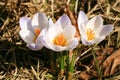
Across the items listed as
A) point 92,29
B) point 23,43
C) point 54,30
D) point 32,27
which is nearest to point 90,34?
point 92,29

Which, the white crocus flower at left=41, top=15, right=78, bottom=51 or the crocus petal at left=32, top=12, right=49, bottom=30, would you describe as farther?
the crocus petal at left=32, top=12, right=49, bottom=30

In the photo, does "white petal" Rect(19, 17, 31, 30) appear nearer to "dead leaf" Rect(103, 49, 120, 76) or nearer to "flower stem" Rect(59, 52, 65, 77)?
"flower stem" Rect(59, 52, 65, 77)

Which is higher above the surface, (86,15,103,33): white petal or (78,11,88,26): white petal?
(78,11,88,26): white petal

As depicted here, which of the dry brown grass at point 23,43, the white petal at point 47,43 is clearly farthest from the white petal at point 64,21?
the dry brown grass at point 23,43

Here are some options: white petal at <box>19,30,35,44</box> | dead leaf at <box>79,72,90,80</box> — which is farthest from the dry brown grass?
white petal at <box>19,30,35,44</box>

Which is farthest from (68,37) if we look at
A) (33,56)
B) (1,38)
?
(1,38)

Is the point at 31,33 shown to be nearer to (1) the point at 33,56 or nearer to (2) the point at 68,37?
(2) the point at 68,37
